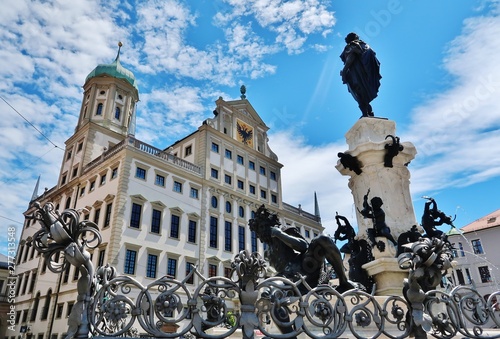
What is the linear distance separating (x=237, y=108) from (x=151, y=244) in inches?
873

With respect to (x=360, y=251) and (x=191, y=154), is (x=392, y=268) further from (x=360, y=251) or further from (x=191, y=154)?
(x=191, y=154)

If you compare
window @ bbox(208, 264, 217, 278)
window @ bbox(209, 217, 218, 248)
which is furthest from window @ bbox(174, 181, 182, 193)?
window @ bbox(208, 264, 217, 278)

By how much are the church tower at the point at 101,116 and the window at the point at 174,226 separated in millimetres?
13090

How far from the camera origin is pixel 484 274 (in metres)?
39.8

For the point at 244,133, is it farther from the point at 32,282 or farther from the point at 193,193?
the point at 32,282

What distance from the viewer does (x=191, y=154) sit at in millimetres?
39438

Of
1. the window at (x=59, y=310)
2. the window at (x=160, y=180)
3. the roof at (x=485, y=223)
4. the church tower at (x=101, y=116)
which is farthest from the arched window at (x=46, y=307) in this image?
the roof at (x=485, y=223)

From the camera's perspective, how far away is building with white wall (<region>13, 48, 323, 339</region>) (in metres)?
29.6

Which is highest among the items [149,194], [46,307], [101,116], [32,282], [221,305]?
[101,116]

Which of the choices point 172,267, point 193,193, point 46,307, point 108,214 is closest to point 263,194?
point 193,193

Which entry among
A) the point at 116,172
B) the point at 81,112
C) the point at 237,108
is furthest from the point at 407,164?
the point at 81,112

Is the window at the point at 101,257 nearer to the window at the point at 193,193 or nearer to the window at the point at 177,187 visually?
the window at the point at 177,187

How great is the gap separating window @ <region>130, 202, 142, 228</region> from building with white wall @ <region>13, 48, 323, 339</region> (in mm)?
90

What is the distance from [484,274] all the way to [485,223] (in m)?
6.27
